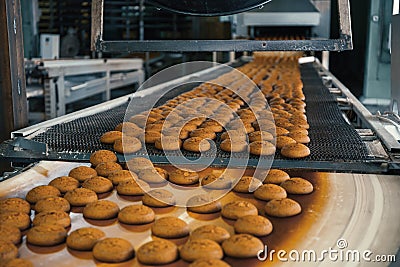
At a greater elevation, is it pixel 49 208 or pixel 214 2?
pixel 214 2

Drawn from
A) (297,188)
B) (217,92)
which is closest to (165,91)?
(217,92)

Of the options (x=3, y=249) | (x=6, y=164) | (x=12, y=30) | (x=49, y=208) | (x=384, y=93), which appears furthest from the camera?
(x=384, y=93)

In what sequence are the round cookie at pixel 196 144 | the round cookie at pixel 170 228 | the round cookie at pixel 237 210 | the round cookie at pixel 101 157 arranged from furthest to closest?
the round cookie at pixel 196 144
the round cookie at pixel 101 157
the round cookie at pixel 237 210
the round cookie at pixel 170 228

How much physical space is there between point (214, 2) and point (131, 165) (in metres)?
0.63

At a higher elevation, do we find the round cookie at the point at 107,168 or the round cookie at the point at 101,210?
the round cookie at the point at 107,168

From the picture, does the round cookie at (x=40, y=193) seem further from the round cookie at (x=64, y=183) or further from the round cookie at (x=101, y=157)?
the round cookie at (x=101, y=157)

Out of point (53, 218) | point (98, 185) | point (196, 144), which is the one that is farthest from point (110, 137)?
point (53, 218)

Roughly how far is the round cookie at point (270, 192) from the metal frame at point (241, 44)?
53 cm

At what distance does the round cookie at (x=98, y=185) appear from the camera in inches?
57.0

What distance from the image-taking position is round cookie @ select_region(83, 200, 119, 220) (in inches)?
49.9

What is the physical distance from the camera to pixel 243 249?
1.05m

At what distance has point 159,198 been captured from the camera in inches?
53.2

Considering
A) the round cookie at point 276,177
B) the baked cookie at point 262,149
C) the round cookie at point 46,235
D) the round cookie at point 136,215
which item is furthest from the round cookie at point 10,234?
the baked cookie at point 262,149

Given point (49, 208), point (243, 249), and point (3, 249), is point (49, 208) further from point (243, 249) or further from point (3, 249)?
point (243, 249)
